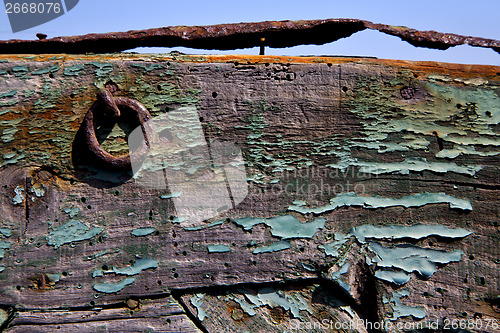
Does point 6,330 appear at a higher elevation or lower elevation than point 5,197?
lower

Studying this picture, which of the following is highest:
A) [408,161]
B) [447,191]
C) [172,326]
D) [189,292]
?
[408,161]

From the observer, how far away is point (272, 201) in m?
1.52

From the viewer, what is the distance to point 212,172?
59.6 inches

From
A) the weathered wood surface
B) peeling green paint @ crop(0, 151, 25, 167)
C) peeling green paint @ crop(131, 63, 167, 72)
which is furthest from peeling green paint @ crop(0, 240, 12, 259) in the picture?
peeling green paint @ crop(131, 63, 167, 72)

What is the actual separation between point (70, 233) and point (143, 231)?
0.82 feet

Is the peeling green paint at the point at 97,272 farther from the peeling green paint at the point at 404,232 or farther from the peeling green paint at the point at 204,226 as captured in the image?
the peeling green paint at the point at 404,232

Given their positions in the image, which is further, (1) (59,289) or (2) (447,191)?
(2) (447,191)

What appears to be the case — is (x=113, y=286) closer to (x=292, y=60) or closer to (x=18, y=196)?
(x=18, y=196)

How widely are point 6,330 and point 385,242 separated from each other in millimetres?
1352

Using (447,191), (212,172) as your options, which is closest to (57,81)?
(212,172)

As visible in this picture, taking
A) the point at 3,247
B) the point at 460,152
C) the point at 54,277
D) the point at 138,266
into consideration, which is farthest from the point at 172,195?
the point at 460,152

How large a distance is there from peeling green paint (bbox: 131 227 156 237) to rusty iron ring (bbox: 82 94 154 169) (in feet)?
0.73

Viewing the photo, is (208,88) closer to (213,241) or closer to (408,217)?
(213,241)

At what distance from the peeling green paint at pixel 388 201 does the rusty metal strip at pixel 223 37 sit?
22.9 inches
